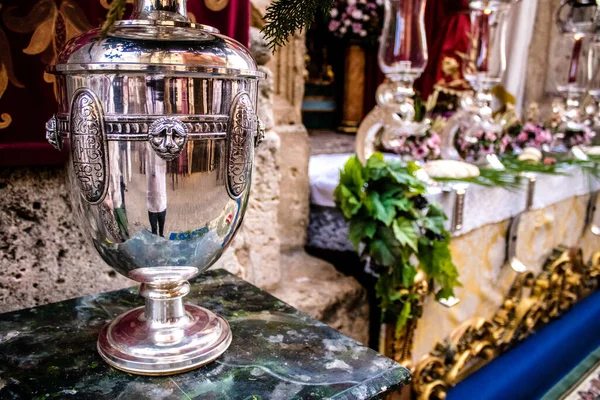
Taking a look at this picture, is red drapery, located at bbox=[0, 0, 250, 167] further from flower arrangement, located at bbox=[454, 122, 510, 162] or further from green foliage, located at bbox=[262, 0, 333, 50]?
flower arrangement, located at bbox=[454, 122, 510, 162]

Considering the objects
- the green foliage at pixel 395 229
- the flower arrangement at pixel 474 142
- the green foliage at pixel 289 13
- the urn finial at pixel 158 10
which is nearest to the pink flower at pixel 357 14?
the flower arrangement at pixel 474 142

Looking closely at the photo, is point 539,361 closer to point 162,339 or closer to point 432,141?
point 432,141

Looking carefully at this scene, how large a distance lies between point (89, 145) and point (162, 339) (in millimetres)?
252

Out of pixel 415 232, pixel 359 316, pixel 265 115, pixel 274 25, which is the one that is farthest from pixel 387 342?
pixel 274 25

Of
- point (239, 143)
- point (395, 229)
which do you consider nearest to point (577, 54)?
point (395, 229)

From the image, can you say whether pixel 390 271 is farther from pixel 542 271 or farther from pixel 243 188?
pixel 542 271

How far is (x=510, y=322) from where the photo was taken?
1.75 metres

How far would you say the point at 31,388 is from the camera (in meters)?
0.56

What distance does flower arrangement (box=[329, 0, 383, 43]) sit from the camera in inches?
86.4

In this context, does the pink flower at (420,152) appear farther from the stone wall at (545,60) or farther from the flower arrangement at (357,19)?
the stone wall at (545,60)

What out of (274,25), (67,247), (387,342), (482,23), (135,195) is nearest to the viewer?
(135,195)

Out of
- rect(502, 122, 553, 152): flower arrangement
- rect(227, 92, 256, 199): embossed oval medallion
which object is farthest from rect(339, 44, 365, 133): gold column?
rect(227, 92, 256, 199): embossed oval medallion

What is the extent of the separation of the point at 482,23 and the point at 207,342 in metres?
1.45

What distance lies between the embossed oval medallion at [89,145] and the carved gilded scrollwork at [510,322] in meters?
1.12
